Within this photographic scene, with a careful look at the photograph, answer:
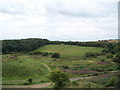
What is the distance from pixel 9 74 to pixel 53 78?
16.9 metres

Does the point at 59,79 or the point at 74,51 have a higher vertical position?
the point at 74,51

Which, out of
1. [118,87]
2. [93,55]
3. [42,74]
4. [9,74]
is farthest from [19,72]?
[93,55]

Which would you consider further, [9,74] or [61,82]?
[9,74]

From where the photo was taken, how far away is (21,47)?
11294 centimetres

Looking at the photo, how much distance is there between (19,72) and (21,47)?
2666 inches

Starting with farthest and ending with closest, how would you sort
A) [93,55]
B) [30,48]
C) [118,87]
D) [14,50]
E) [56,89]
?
Answer: [30,48], [14,50], [93,55], [56,89], [118,87]

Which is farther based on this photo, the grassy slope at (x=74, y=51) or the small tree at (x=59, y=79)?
the grassy slope at (x=74, y=51)

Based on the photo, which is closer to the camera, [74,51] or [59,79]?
[59,79]

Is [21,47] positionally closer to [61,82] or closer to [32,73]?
[32,73]

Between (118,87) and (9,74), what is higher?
(118,87)

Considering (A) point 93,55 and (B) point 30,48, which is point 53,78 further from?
(B) point 30,48

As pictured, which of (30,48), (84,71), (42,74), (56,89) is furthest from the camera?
(30,48)

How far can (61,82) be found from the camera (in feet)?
103

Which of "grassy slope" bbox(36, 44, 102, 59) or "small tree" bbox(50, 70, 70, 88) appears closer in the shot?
"small tree" bbox(50, 70, 70, 88)
